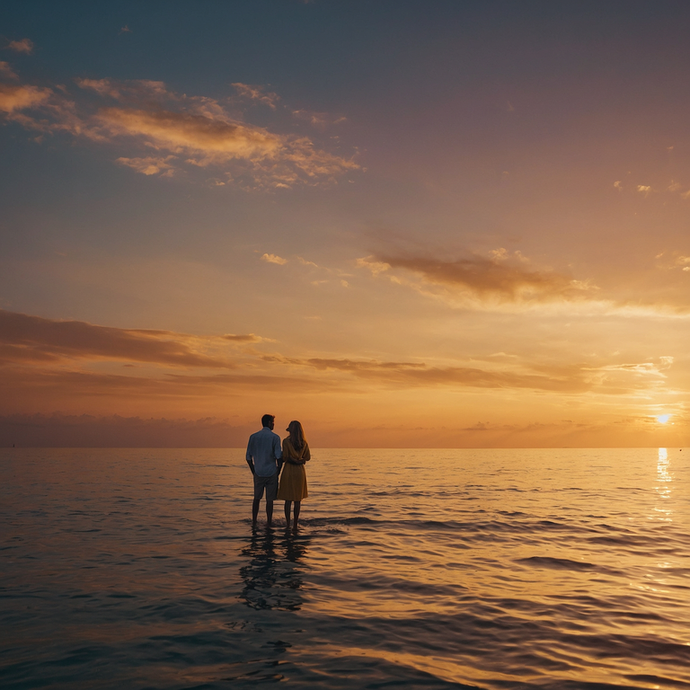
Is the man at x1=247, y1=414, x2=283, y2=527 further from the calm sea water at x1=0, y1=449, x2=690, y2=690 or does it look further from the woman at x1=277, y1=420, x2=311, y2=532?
the calm sea water at x1=0, y1=449, x2=690, y2=690

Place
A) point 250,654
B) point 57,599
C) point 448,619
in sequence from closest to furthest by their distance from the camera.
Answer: point 250,654, point 448,619, point 57,599

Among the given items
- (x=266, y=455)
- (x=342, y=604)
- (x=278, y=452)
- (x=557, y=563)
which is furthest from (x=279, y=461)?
(x=557, y=563)

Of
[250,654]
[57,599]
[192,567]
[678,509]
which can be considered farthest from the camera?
[678,509]

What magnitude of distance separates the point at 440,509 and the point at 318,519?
232 inches

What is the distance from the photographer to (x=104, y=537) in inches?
541

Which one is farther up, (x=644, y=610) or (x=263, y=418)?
(x=263, y=418)

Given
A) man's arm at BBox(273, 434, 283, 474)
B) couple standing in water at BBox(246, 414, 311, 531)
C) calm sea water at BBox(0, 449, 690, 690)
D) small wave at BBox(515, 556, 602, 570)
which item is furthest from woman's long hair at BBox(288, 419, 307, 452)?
small wave at BBox(515, 556, 602, 570)

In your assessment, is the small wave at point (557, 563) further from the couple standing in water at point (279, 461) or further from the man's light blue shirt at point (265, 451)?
the man's light blue shirt at point (265, 451)

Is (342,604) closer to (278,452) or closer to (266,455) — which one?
(278,452)

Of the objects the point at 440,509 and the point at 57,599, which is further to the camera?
the point at 440,509

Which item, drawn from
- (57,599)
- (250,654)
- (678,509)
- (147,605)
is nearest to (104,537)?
(57,599)

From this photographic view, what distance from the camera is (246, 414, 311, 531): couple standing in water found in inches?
562

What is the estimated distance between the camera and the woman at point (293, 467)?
46.6 feet

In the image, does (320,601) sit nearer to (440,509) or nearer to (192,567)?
(192,567)
